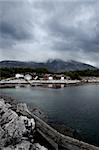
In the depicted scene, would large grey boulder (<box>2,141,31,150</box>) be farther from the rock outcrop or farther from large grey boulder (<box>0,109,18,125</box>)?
large grey boulder (<box>0,109,18,125</box>)

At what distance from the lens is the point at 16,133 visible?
3206 centimetres

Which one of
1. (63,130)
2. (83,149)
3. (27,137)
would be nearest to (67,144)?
(83,149)

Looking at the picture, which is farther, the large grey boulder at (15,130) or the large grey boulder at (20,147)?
the large grey boulder at (15,130)

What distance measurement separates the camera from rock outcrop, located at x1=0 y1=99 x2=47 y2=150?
28297 mm

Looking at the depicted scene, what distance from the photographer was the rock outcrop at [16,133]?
2830cm

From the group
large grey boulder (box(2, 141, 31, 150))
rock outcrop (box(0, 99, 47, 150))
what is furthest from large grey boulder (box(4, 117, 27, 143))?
large grey boulder (box(2, 141, 31, 150))

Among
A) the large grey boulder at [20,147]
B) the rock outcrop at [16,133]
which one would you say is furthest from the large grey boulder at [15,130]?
the large grey boulder at [20,147]

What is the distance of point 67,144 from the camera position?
1153 inches

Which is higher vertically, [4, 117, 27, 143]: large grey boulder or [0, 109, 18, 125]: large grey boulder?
[0, 109, 18, 125]: large grey boulder

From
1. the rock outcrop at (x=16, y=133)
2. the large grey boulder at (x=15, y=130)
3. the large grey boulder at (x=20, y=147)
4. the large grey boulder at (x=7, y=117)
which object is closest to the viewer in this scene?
the large grey boulder at (x=20, y=147)

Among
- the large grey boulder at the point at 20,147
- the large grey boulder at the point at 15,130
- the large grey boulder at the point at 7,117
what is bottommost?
the large grey boulder at the point at 20,147

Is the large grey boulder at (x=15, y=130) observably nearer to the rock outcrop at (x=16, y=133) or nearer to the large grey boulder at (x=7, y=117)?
the rock outcrop at (x=16, y=133)

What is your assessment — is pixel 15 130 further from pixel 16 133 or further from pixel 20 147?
pixel 20 147

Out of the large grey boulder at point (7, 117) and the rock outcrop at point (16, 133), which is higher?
the large grey boulder at point (7, 117)
